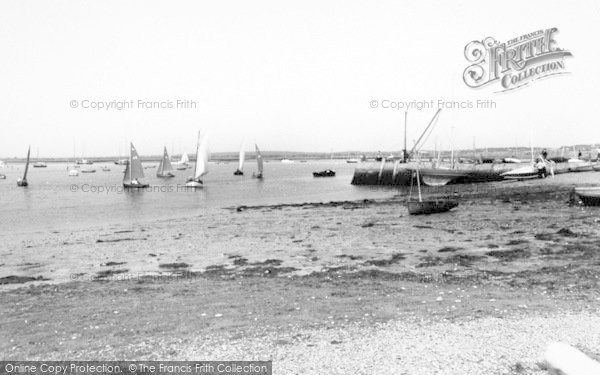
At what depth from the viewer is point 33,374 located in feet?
25.2

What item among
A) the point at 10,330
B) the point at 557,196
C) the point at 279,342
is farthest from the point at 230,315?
the point at 557,196

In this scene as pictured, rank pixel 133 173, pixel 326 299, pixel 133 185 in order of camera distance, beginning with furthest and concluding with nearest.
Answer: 1. pixel 133 173
2. pixel 133 185
3. pixel 326 299

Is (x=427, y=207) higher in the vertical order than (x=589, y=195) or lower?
lower

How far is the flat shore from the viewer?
779 centimetres

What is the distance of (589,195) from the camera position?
28.8 metres

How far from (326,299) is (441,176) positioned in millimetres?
57522

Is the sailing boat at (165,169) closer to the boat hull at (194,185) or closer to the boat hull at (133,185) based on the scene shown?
the boat hull at (133,185)

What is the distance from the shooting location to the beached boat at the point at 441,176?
65.9 meters

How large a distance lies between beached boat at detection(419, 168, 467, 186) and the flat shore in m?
41.6

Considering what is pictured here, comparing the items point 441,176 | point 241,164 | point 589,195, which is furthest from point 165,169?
point 589,195

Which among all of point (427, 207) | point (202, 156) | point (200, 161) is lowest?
point (427, 207)

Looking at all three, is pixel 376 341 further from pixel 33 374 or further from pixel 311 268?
pixel 311 268

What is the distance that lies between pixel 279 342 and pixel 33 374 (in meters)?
3.93

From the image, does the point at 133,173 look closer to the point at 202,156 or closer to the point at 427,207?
the point at 202,156
